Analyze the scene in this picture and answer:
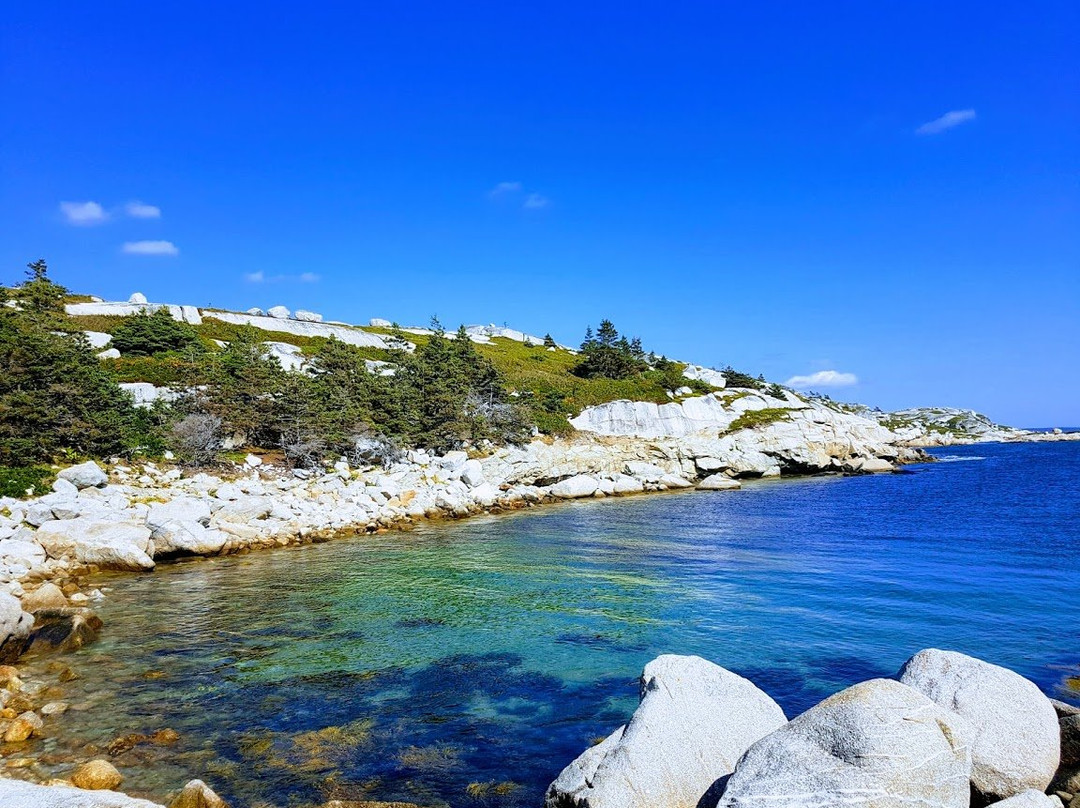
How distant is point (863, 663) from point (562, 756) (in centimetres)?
804

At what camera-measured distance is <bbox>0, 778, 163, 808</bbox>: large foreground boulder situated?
593 centimetres

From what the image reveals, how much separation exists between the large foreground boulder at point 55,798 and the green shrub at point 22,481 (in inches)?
1099

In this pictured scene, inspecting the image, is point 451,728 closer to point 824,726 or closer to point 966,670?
point 824,726

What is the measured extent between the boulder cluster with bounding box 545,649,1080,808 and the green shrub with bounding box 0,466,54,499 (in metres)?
31.1

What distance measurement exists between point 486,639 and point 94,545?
58.9 ft

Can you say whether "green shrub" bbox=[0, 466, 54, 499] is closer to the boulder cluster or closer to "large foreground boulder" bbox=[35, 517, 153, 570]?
"large foreground boulder" bbox=[35, 517, 153, 570]

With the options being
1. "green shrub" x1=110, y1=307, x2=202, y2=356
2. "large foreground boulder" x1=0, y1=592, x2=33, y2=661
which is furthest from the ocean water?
"green shrub" x1=110, y1=307, x2=202, y2=356

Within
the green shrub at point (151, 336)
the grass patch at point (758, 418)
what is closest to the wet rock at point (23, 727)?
the green shrub at point (151, 336)

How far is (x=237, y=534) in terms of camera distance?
1152 inches

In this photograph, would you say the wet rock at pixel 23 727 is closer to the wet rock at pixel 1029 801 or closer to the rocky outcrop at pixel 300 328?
the wet rock at pixel 1029 801

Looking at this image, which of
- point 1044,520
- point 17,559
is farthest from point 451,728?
point 1044,520

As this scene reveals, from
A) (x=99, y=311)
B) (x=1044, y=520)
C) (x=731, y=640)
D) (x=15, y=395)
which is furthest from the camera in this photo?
(x=99, y=311)

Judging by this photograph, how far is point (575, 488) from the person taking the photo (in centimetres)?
5203

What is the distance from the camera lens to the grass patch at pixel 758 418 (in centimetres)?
7062
